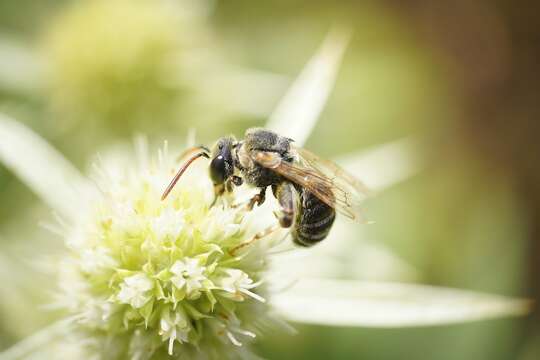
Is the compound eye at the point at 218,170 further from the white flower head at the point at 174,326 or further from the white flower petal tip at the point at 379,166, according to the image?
the white flower petal tip at the point at 379,166

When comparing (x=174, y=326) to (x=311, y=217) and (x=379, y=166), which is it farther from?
(x=379, y=166)

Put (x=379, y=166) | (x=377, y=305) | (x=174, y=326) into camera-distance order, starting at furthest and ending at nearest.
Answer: (x=379, y=166) → (x=377, y=305) → (x=174, y=326)

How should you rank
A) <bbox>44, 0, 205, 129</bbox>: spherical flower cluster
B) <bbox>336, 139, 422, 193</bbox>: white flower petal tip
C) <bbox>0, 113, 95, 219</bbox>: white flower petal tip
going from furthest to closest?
<bbox>44, 0, 205, 129</bbox>: spherical flower cluster < <bbox>336, 139, 422, 193</bbox>: white flower petal tip < <bbox>0, 113, 95, 219</bbox>: white flower petal tip

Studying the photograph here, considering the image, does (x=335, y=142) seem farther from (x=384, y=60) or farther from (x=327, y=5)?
(x=327, y=5)

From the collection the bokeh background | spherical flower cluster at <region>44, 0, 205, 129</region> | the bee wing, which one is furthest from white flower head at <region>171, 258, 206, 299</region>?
spherical flower cluster at <region>44, 0, 205, 129</region>

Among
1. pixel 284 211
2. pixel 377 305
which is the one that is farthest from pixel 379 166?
pixel 284 211

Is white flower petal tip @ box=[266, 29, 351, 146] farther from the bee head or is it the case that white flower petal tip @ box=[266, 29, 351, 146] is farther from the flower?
the flower
